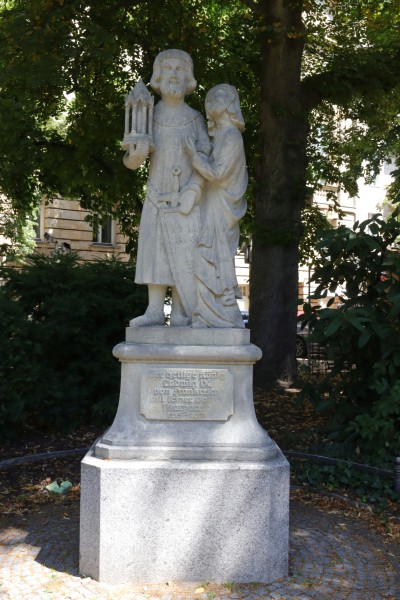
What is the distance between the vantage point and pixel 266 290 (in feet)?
35.7

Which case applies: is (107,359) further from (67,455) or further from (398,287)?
(398,287)

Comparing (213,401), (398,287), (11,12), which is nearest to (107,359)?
(398,287)

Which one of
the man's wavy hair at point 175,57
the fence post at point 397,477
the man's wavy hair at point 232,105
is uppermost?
the man's wavy hair at point 175,57

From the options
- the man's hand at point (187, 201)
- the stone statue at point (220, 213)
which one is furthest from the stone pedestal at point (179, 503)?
the man's hand at point (187, 201)

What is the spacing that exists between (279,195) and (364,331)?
4.59 m

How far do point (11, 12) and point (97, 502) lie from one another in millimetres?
8468

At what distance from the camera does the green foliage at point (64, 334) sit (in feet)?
26.2

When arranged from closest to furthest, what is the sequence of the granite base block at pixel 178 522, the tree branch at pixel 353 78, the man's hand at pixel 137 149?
the granite base block at pixel 178 522 < the man's hand at pixel 137 149 < the tree branch at pixel 353 78

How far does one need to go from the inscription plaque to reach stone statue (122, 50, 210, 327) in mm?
422

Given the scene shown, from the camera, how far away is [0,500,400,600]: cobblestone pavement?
4148 mm

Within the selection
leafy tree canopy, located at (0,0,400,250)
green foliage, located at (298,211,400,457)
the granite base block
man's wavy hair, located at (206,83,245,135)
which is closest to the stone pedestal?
the granite base block

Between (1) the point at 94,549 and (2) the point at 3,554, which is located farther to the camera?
(2) the point at 3,554

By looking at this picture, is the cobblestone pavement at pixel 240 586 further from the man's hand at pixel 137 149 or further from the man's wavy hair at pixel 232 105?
the man's wavy hair at pixel 232 105

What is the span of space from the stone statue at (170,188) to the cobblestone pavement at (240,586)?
1731mm
